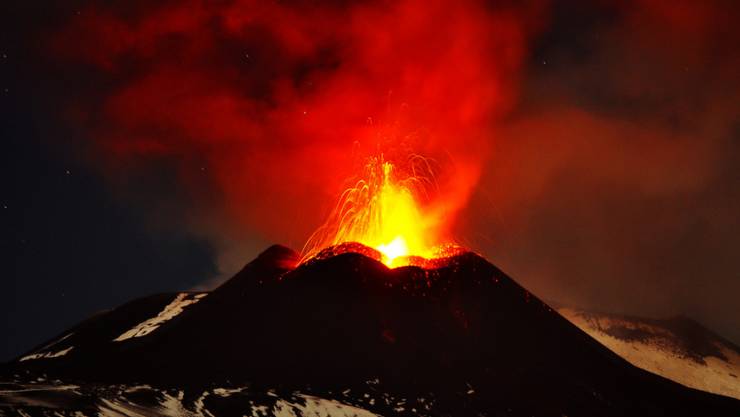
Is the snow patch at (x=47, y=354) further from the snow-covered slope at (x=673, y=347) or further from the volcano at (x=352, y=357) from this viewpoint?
the snow-covered slope at (x=673, y=347)

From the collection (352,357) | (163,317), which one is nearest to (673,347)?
(352,357)

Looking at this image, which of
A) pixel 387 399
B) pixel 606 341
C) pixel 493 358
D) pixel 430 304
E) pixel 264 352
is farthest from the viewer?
pixel 606 341

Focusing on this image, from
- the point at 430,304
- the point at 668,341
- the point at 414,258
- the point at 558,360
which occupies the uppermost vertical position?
the point at 668,341

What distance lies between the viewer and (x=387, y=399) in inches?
2287

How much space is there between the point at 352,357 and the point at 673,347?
91.6 meters

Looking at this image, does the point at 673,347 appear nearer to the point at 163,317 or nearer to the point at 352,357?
the point at 352,357

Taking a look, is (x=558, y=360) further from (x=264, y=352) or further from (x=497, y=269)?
(x=264, y=352)

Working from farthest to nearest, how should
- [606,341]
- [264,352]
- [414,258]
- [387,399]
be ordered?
1. [606,341]
2. [414,258]
3. [264,352]
4. [387,399]

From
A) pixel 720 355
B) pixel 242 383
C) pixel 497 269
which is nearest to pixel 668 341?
pixel 720 355

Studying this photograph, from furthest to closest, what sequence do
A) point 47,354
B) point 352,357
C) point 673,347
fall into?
point 673,347 → point 47,354 → point 352,357

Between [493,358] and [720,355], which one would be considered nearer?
[493,358]

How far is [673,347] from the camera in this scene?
132 meters

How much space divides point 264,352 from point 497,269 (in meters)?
35.6

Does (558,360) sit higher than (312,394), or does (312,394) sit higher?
(558,360)
